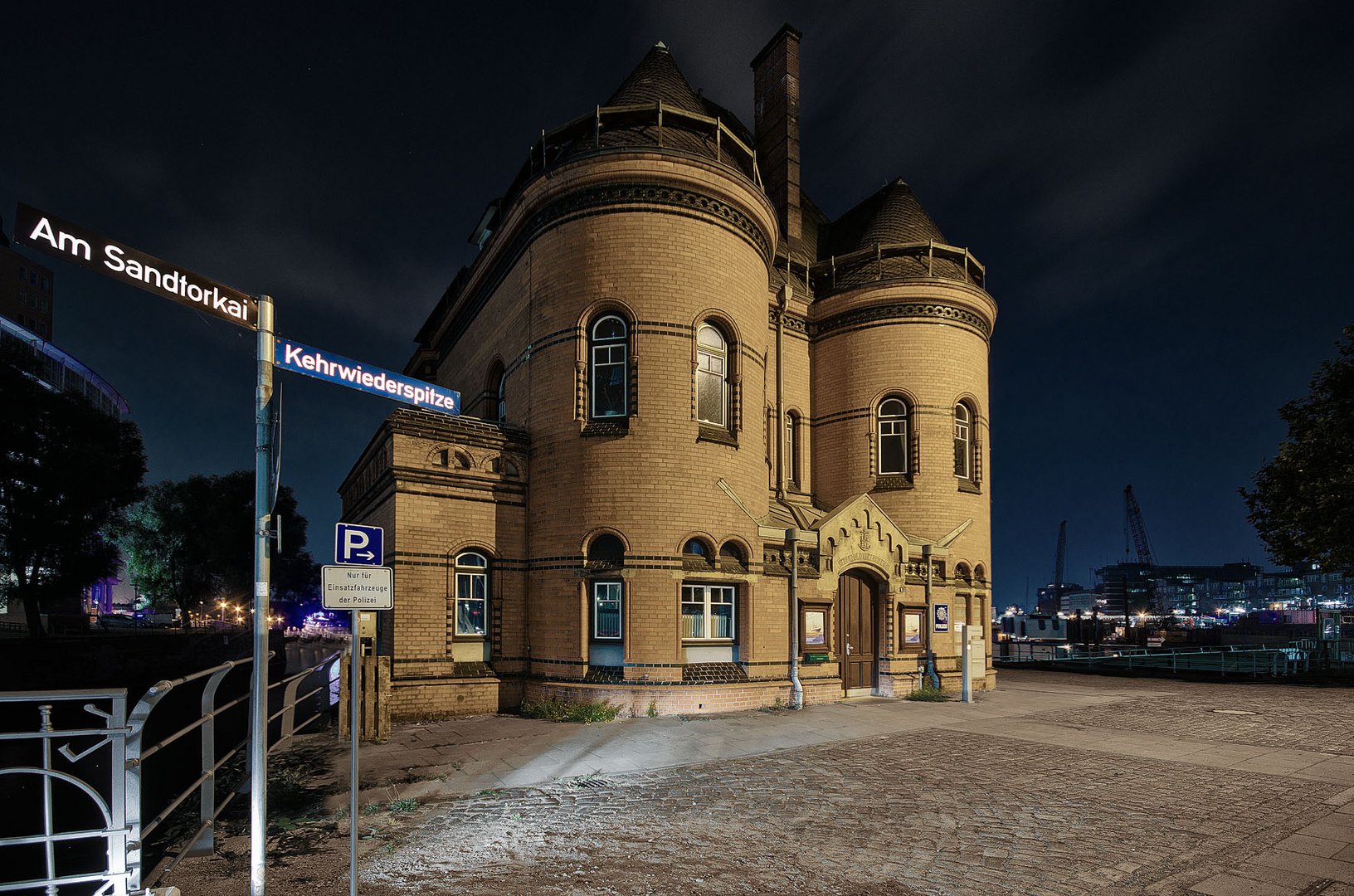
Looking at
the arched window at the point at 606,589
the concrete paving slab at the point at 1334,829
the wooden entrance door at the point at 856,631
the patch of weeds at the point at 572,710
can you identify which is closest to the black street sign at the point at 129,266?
the arched window at the point at 606,589

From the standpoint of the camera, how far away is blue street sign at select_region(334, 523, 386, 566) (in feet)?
20.0

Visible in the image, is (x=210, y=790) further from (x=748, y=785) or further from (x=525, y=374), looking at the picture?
(x=525, y=374)

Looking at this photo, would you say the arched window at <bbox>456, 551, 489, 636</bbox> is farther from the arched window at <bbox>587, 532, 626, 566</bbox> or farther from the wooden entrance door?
the wooden entrance door

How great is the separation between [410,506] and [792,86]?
16.2 metres

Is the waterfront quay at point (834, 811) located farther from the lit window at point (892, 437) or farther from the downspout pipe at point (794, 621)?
the lit window at point (892, 437)

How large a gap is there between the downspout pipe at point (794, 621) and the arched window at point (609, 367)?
4.52 meters

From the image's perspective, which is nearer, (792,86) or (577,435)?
(577,435)

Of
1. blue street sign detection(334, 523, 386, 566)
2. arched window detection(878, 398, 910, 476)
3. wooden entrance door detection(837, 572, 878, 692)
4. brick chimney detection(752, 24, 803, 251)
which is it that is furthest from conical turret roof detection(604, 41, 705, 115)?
blue street sign detection(334, 523, 386, 566)

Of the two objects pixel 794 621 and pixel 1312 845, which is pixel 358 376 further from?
pixel 794 621

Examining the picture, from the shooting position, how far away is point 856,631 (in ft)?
57.1

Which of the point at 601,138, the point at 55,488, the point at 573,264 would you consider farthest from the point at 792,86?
the point at 55,488

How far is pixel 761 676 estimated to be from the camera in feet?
48.0

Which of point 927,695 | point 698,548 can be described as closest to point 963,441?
point 927,695

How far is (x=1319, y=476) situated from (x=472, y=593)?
22735mm
